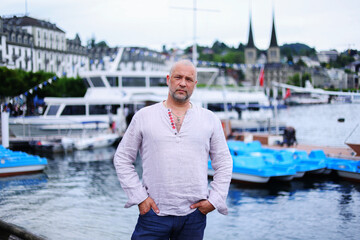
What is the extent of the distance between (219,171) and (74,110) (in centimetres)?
2976

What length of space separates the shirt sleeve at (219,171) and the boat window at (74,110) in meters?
29.5

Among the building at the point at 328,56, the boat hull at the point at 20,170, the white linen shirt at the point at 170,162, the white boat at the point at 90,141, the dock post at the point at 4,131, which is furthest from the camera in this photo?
the white boat at the point at 90,141

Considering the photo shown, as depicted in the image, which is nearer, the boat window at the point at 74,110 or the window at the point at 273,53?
the boat window at the point at 74,110

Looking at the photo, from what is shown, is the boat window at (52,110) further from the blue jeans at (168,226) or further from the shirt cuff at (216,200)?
the shirt cuff at (216,200)

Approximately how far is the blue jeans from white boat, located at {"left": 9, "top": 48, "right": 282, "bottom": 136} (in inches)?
1016

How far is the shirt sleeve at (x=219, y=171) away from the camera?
315 centimetres

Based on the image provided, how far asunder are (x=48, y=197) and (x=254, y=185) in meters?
6.63

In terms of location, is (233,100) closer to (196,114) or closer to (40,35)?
(40,35)

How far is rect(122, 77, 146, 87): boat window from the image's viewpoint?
34.4 metres

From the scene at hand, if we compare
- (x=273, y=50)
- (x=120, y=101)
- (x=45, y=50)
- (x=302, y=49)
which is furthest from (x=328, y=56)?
(x=273, y=50)

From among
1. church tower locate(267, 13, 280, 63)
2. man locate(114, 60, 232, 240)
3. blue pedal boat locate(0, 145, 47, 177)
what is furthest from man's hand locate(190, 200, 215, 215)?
church tower locate(267, 13, 280, 63)

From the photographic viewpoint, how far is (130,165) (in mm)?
3242

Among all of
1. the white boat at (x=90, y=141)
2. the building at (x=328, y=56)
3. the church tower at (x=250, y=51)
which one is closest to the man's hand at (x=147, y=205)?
the building at (x=328, y=56)

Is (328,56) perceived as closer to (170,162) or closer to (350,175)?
(350,175)
